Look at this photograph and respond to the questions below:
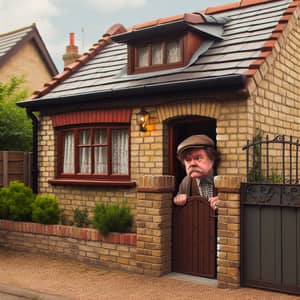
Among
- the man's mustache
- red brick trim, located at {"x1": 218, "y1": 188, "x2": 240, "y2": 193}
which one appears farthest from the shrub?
red brick trim, located at {"x1": 218, "y1": 188, "x2": 240, "y2": 193}

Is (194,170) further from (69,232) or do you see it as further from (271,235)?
(69,232)

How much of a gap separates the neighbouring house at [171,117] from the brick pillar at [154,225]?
18 mm

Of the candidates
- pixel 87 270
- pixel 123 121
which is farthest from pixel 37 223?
pixel 123 121

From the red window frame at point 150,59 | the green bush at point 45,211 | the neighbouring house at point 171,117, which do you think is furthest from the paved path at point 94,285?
the red window frame at point 150,59

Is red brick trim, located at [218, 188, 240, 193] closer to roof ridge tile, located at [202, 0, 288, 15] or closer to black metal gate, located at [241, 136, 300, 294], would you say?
black metal gate, located at [241, 136, 300, 294]

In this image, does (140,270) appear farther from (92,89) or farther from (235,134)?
(92,89)

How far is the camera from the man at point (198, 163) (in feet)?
26.5

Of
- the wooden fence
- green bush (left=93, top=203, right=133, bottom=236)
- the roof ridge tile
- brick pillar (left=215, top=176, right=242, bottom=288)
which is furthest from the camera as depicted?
the wooden fence

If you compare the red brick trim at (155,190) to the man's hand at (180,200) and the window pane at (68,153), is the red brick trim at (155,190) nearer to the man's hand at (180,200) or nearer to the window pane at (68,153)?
the man's hand at (180,200)

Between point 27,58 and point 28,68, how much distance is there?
44cm

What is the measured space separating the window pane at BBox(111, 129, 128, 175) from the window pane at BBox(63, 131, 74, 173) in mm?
1215

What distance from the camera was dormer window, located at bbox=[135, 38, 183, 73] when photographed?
9359 mm

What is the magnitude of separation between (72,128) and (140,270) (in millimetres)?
4058

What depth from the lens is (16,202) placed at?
9609mm
